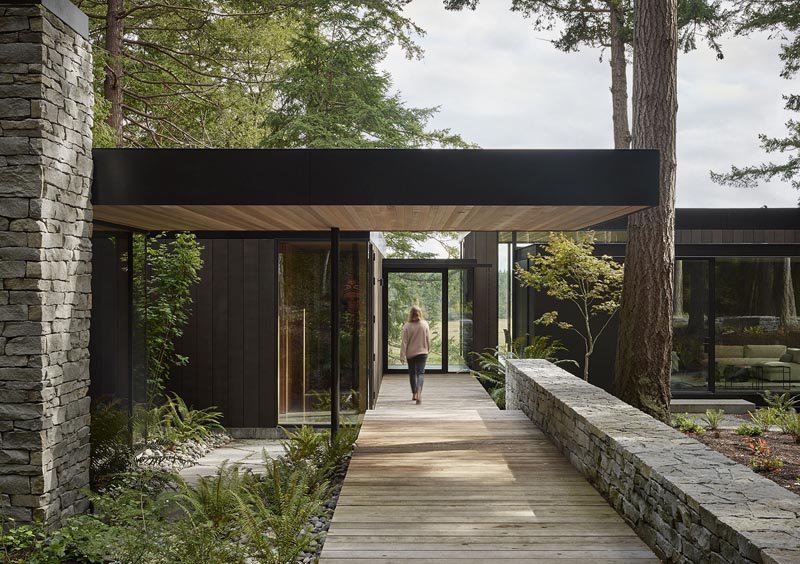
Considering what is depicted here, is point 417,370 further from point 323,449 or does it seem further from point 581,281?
point 323,449

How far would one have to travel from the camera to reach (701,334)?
1218cm

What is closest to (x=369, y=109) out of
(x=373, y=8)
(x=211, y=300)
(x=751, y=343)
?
(x=373, y=8)

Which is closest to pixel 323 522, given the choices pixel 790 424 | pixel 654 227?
pixel 654 227

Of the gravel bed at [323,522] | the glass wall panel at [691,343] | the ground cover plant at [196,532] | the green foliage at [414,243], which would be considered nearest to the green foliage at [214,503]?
the ground cover plant at [196,532]

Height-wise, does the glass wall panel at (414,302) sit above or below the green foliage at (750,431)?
above

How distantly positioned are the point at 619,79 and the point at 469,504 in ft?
33.0

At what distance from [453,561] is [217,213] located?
3716mm

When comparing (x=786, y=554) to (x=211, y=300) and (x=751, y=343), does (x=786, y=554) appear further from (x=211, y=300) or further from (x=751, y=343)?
(x=751, y=343)

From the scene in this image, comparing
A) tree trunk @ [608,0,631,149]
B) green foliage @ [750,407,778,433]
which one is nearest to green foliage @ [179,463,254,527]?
green foliage @ [750,407,778,433]

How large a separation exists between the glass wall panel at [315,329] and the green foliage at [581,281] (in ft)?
10.6

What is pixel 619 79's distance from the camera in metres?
12.8

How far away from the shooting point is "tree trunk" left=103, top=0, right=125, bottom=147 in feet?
34.5

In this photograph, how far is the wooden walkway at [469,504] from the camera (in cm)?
408

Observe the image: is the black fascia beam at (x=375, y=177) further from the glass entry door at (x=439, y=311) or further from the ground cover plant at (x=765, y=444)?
the glass entry door at (x=439, y=311)
